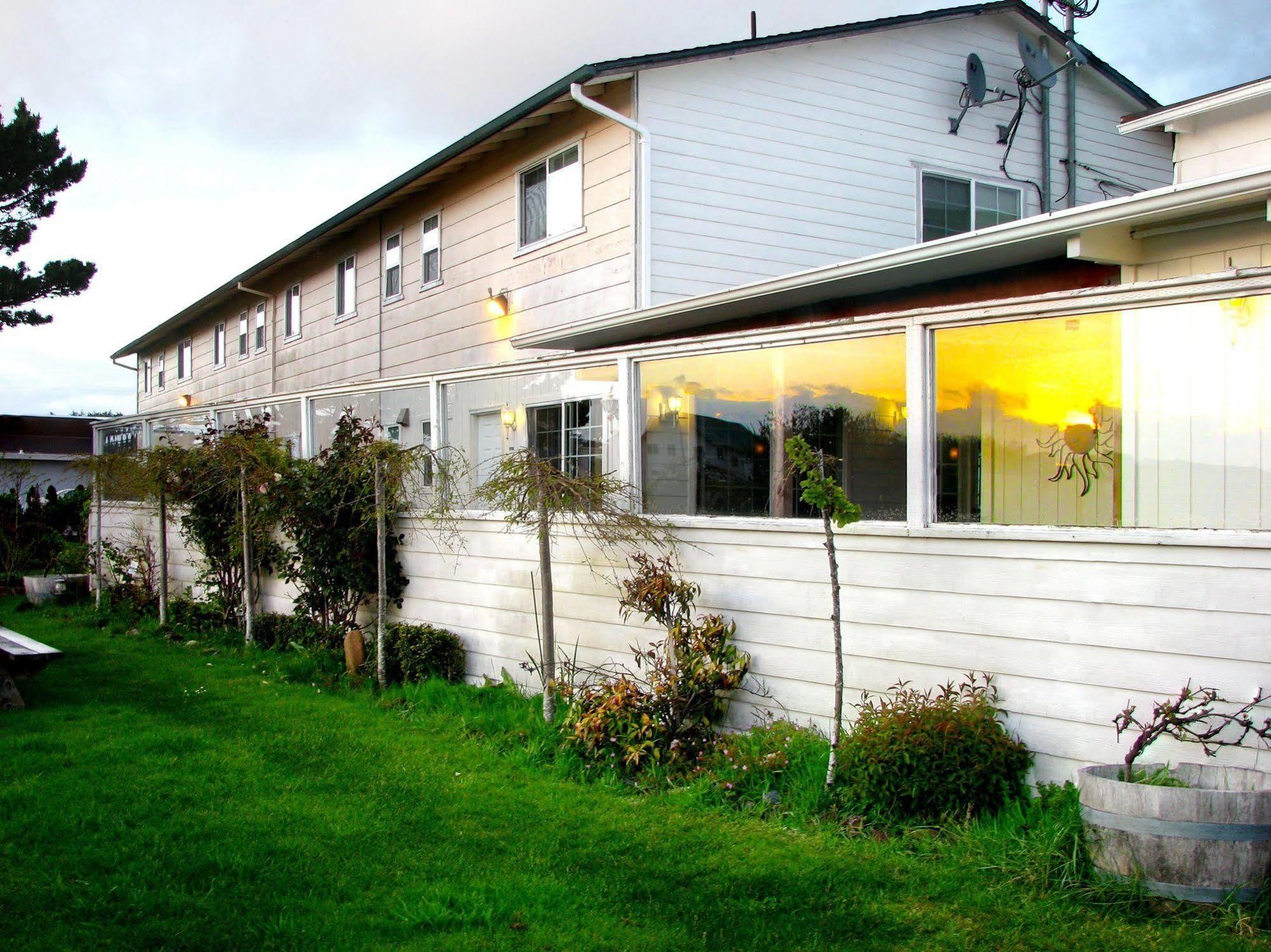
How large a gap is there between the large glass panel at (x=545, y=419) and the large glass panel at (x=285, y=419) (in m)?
2.77

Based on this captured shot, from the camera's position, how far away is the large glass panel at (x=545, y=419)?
7.02 m

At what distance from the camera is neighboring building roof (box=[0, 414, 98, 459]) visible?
34125 mm

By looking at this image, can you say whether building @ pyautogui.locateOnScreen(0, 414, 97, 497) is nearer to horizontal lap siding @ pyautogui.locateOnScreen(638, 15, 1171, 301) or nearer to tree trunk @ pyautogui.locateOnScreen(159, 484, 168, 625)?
tree trunk @ pyautogui.locateOnScreen(159, 484, 168, 625)

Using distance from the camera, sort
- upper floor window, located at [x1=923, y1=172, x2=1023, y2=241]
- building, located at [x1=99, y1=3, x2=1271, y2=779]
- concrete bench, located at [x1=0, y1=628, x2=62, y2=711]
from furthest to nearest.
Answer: upper floor window, located at [x1=923, y1=172, x2=1023, y2=241]
concrete bench, located at [x1=0, y1=628, x2=62, y2=711]
building, located at [x1=99, y1=3, x2=1271, y2=779]

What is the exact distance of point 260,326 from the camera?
2130 cm

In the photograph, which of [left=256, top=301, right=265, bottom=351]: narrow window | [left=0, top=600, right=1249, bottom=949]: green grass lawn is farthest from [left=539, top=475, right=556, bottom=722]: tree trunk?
[left=256, top=301, right=265, bottom=351]: narrow window

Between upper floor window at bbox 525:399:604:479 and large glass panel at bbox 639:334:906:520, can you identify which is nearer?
large glass panel at bbox 639:334:906:520

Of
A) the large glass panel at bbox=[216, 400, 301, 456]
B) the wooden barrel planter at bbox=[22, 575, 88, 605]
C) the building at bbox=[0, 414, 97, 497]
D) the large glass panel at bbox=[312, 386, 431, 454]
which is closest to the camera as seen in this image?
the large glass panel at bbox=[312, 386, 431, 454]

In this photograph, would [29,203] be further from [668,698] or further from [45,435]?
[668,698]

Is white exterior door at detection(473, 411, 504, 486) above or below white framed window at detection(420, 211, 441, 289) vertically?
below

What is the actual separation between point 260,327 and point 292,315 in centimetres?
210

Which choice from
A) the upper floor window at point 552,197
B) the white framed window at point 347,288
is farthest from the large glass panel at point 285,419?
the white framed window at point 347,288

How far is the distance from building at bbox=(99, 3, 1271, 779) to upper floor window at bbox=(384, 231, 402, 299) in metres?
2.95

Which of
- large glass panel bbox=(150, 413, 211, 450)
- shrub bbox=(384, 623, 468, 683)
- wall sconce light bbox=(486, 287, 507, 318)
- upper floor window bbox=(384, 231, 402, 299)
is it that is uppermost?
upper floor window bbox=(384, 231, 402, 299)
